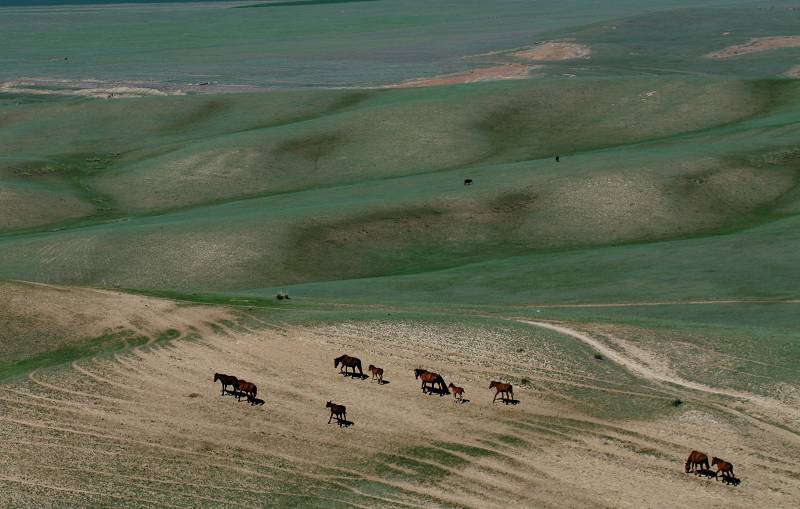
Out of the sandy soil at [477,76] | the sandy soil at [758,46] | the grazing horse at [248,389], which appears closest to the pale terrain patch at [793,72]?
the sandy soil at [758,46]

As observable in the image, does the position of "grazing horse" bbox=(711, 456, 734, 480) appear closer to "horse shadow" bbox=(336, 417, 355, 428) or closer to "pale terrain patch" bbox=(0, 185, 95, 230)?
"horse shadow" bbox=(336, 417, 355, 428)

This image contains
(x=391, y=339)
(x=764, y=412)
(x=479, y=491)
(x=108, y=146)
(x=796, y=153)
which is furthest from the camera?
(x=108, y=146)

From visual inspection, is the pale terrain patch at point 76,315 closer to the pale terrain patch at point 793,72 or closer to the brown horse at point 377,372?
the brown horse at point 377,372

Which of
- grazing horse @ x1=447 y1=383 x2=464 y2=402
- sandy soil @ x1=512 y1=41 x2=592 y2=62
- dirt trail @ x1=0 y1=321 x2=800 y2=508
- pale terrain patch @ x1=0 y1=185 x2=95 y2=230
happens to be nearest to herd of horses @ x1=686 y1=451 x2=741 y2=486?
dirt trail @ x1=0 y1=321 x2=800 y2=508

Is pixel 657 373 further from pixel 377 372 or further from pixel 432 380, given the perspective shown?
pixel 377 372

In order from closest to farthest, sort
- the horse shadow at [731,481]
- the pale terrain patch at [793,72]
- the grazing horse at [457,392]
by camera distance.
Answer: the horse shadow at [731,481] → the grazing horse at [457,392] → the pale terrain patch at [793,72]

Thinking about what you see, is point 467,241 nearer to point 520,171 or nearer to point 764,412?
point 520,171

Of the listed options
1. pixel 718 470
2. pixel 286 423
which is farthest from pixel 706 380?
pixel 286 423

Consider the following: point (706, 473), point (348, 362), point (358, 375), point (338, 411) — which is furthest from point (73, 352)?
point (706, 473)
